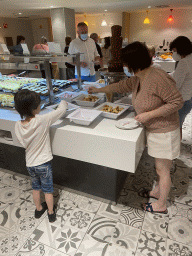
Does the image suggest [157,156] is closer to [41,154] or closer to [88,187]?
[88,187]

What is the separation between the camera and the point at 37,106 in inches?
51.2

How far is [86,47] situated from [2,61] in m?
1.54

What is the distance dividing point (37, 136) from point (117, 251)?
39.1 inches

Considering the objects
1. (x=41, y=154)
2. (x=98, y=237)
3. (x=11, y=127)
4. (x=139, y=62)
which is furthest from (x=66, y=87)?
(x=98, y=237)

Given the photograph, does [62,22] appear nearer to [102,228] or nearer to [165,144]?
[165,144]

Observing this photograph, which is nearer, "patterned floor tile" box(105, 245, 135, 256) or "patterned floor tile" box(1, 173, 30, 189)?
"patterned floor tile" box(105, 245, 135, 256)

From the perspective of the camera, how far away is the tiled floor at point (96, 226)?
4.51ft

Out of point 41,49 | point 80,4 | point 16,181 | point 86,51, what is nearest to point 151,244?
point 16,181

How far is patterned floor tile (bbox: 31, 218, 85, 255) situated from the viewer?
4.58 ft

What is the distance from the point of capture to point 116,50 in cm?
169

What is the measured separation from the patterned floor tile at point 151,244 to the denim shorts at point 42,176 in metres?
0.79

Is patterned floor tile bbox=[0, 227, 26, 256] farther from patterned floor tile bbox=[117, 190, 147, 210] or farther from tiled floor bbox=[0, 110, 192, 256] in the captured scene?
patterned floor tile bbox=[117, 190, 147, 210]

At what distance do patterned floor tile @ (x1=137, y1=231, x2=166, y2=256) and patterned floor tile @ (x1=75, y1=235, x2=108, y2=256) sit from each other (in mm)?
256

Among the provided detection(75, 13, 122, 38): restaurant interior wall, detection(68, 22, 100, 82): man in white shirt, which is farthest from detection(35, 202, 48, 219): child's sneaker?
detection(75, 13, 122, 38): restaurant interior wall
